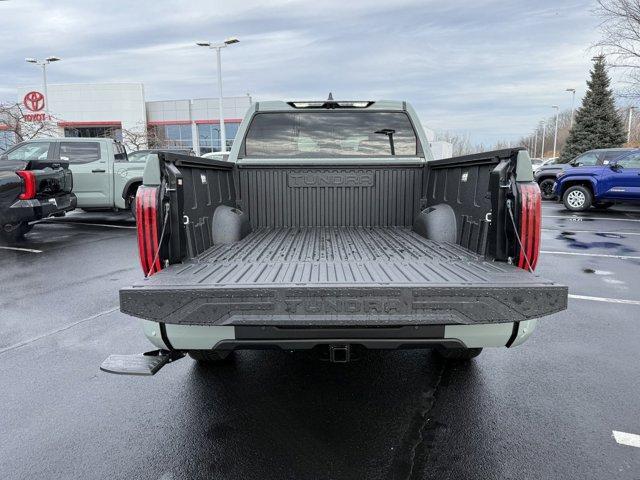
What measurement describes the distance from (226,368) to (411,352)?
1620 millimetres

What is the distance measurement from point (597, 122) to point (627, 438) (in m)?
39.7

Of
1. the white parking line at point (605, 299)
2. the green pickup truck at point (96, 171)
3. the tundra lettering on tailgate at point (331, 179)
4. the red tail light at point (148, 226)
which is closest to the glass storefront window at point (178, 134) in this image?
the green pickup truck at point (96, 171)

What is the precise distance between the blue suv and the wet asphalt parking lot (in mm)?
10008

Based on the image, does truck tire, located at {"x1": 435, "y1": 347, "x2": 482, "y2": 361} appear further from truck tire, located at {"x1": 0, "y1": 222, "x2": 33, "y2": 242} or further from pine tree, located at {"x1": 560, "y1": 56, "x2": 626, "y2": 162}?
pine tree, located at {"x1": 560, "y1": 56, "x2": 626, "y2": 162}

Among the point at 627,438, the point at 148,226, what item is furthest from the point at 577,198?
the point at 148,226

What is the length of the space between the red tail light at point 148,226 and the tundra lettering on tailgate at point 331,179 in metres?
2.12

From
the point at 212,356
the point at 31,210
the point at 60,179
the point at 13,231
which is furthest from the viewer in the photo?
the point at 60,179

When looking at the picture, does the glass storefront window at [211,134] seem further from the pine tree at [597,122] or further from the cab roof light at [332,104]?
the cab roof light at [332,104]

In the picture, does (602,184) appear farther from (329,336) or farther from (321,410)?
(329,336)

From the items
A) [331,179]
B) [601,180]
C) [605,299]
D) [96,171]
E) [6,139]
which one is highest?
[6,139]

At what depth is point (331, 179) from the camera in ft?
15.4

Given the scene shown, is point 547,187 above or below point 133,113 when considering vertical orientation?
below

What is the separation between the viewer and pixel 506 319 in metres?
2.35

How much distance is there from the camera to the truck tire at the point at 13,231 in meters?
9.23
